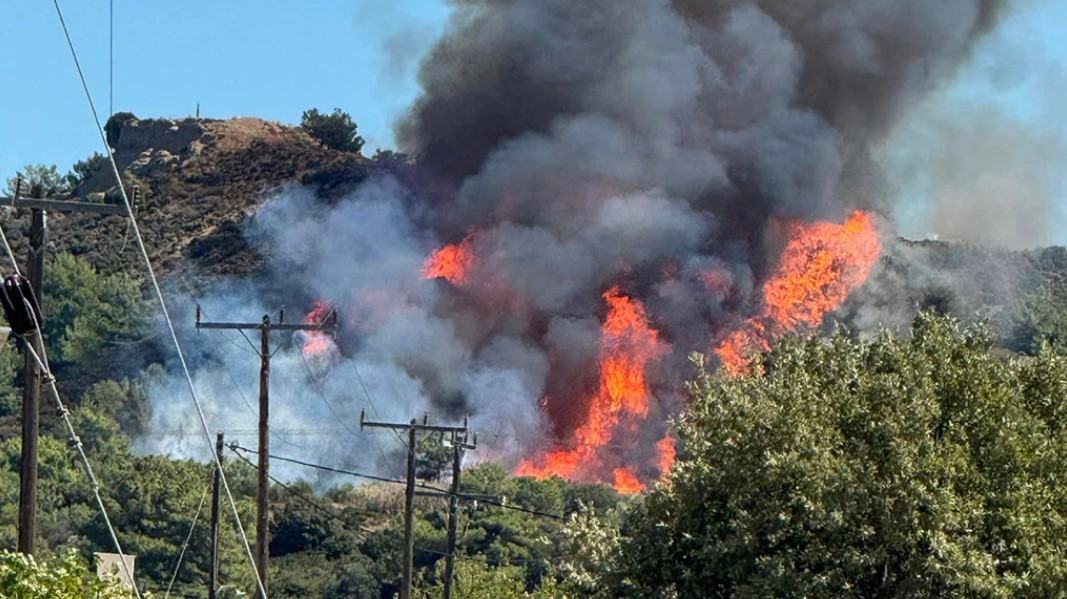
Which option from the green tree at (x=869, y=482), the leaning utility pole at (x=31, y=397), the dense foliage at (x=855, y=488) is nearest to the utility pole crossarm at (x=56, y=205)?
the leaning utility pole at (x=31, y=397)

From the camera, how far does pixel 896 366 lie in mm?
36156

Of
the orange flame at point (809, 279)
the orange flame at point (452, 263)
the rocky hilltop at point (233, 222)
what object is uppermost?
the rocky hilltop at point (233, 222)

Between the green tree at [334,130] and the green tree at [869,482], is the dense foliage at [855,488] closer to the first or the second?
the green tree at [869,482]

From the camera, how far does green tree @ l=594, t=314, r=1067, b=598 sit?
1324 inches

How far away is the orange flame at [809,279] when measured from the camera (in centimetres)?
10969

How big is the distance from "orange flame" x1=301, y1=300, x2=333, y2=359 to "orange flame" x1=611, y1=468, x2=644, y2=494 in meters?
20.8

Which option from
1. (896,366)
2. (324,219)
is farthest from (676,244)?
(896,366)

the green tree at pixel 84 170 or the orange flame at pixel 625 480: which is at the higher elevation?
the green tree at pixel 84 170

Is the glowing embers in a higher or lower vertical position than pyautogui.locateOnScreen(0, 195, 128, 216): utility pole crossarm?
higher

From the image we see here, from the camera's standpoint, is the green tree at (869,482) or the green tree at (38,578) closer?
the green tree at (38,578)

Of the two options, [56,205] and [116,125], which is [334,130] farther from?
[56,205]

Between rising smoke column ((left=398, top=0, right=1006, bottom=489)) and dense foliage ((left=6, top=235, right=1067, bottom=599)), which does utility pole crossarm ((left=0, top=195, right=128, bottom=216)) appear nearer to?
dense foliage ((left=6, top=235, right=1067, bottom=599))

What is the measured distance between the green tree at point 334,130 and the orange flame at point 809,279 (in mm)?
53938

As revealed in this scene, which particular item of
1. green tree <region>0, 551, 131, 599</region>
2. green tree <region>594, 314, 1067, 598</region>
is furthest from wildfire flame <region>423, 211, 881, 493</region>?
green tree <region>0, 551, 131, 599</region>
